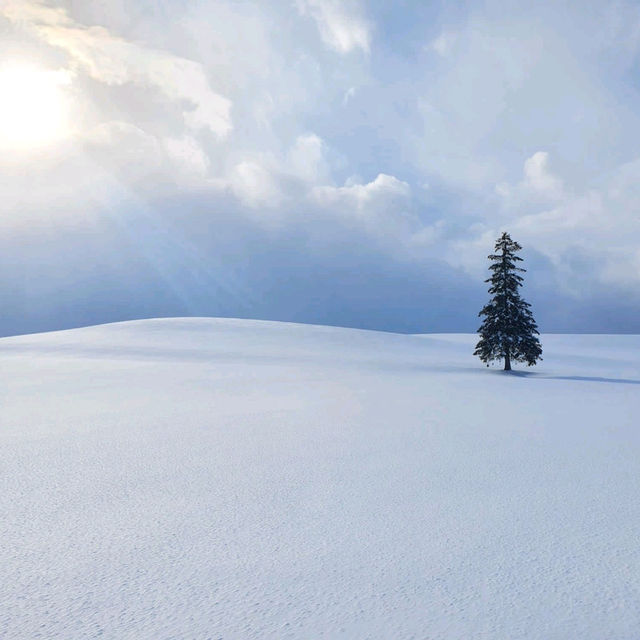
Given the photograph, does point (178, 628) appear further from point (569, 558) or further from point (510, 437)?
point (510, 437)

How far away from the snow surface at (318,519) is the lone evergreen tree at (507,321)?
44.9 ft

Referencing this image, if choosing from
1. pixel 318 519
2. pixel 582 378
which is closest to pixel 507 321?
pixel 582 378

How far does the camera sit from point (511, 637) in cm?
355

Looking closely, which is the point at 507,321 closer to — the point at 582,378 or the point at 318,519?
the point at 582,378

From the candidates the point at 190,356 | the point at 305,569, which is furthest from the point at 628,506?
the point at 190,356

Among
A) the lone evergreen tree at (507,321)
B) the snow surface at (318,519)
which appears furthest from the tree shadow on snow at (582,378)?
the snow surface at (318,519)

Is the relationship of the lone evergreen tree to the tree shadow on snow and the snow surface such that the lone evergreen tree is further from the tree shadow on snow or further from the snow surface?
the snow surface

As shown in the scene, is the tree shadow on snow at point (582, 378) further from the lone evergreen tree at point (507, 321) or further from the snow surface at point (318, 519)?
the snow surface at point (318, 519)

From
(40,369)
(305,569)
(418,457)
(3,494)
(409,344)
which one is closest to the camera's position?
(305,569)

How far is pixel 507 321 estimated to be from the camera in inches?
1156

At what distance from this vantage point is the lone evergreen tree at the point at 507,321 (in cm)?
2902

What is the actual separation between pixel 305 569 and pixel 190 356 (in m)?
29.0

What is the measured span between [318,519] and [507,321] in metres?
26.1

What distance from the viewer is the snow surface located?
152 inches
